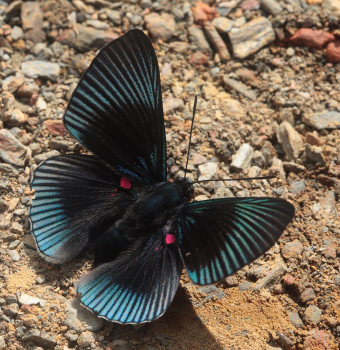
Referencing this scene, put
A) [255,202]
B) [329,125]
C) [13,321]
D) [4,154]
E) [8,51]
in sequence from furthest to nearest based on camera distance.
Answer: [8,51] → [329,125] → [4,154] → [13,321] → [255,202]

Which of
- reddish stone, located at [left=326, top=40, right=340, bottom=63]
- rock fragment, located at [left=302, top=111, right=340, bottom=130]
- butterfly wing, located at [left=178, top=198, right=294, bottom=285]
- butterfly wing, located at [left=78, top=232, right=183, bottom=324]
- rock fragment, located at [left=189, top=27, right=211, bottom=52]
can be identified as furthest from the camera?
rock fragment, located at [left=189, top=27, right=211, bottom=52]

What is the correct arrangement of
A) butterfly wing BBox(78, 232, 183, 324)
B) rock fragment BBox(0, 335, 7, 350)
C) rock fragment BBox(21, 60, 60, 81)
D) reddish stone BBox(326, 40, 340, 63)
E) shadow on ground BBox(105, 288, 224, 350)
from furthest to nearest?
1. reddish stone BBox(326, 40, 340, 63)
2. rock fragment BBox(21, 60, 60, 81)
3. shadow on ground BBox(105, 288, 224, 350)
4. rock fragment BBox(0, 335, 7, 350)
5. butterfly wing BBox(78, 232, 183, 324)

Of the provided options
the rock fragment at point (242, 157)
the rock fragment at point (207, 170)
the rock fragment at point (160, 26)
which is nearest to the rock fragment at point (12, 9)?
the rock fragment at point (160, 26)

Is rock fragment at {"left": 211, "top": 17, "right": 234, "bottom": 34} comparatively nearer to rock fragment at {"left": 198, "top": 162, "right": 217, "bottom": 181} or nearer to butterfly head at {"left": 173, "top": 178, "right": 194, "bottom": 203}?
rock fragment at {"left": 198, "top": 162, "right": 217, "bottom": 181}

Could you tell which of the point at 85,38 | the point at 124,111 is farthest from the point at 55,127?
the point at 85,38

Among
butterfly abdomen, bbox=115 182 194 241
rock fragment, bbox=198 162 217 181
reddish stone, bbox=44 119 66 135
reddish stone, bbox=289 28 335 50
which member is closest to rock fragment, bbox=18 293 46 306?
butterfly abdomen, bbox=115 182 194 241

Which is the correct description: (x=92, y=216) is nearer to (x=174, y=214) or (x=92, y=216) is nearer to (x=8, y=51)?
(x=174, y=214)

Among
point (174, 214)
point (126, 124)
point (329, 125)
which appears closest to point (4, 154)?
point (126, 124)

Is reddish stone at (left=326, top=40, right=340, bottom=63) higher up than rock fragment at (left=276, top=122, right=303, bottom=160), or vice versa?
reddish stone at (left=326, top=40, right=340, bottom=63)
